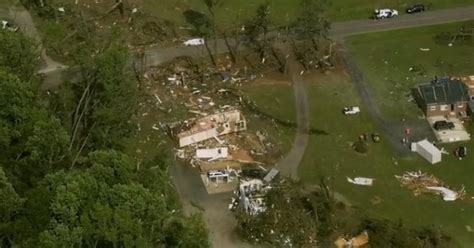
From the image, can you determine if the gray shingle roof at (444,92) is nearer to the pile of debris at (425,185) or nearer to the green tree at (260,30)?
the pile of debris at (425,185)

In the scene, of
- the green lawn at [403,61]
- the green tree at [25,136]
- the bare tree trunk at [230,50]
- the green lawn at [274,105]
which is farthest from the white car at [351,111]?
the green tree at [25,136]

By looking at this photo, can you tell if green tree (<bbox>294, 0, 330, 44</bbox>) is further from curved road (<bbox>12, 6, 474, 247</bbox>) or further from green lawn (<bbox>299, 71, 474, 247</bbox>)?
green lawn (<bbox>299, 71, 474, 247</bbox>)

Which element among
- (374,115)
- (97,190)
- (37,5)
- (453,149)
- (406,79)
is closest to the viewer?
(97,190)

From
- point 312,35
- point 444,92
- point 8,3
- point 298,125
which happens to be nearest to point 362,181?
point 298,125

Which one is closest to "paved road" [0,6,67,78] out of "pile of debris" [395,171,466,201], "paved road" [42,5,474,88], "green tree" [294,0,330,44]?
"paved road" [42,5,474,88]

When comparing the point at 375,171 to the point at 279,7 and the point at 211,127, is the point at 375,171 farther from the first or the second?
the point at 279,7

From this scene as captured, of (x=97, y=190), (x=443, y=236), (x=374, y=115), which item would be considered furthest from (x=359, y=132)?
(x=97, y=190)

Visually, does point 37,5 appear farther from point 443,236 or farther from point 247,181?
point 443,236
